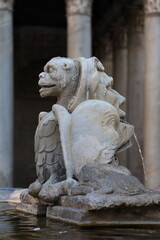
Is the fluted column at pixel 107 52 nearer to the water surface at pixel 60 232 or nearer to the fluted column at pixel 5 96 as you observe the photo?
the fluted column at pixel 5 96

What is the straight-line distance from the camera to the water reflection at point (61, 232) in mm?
4652

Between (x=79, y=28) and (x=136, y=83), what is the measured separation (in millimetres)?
5673

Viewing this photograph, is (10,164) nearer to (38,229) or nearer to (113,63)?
(113,63)

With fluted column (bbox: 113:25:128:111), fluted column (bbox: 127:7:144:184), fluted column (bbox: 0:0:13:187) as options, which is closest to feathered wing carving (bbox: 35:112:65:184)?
fluted column (bbox: 0:0:13:187)

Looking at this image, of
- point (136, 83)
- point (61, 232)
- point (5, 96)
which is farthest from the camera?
point (136, 83)

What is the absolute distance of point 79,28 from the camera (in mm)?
17812

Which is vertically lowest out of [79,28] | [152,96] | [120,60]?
[152,96]

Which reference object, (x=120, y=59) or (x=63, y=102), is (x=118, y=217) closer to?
(x=63, y=102)

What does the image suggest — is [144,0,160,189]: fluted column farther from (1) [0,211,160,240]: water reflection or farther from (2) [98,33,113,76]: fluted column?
(1) [0,211,160,240]: water reflection

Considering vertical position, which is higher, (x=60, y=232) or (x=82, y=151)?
(x=82, y=151)

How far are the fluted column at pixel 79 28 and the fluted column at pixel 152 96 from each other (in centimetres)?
169

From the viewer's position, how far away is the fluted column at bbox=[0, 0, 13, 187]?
16.8m

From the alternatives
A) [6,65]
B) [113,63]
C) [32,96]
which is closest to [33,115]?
[32,96]

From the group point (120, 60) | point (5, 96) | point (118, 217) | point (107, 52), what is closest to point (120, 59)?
point (120, 60)
